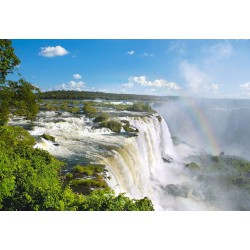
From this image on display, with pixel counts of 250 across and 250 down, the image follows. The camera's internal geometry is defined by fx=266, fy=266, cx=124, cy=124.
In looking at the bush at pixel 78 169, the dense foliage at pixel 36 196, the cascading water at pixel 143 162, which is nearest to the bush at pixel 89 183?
the bush at pixel 78 169

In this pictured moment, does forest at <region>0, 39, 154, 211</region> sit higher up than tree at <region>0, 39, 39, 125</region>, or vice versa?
tree at <region>0, 39, 39, 125</region>

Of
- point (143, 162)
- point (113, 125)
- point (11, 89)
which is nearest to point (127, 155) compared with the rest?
point (143, 162)

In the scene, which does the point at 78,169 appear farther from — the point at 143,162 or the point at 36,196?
the point at 143,162

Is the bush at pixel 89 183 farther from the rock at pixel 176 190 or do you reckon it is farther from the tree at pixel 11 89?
the rock at pixel 176 190

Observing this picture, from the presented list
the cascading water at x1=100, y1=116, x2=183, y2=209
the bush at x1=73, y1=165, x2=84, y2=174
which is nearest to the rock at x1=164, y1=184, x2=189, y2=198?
the cascading water at x1=100, y1=116, x2=183, y2=209

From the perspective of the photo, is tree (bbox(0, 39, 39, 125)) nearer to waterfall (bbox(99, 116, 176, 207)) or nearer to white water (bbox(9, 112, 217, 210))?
white water (bbox(9, 112, 217, 210))

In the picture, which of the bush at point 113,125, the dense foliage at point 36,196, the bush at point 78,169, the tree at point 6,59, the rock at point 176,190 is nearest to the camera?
the dense foliage at point 36,196

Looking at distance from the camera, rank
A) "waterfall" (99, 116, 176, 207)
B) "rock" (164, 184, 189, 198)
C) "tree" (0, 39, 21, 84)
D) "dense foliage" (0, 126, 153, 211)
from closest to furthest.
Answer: "dense foliage" (0, 126, 153, 211), "tree" (0, 39, 21, 84), "waterfall" (99, 116, 176, 207), "rock" (164, 184, 189, 198)

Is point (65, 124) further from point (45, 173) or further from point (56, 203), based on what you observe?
point (56, 203)
